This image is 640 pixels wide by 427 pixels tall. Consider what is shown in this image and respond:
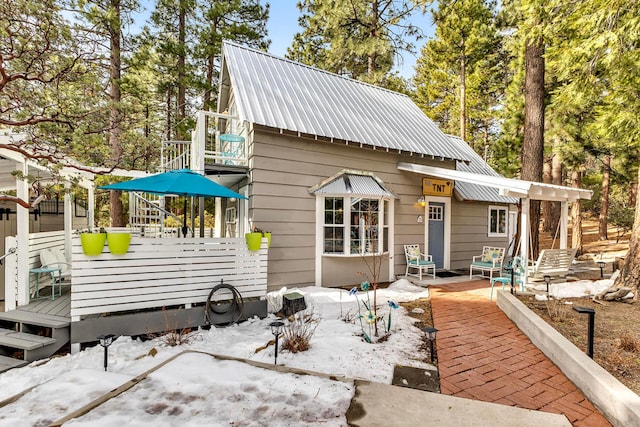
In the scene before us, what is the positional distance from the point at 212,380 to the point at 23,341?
2.74 meters

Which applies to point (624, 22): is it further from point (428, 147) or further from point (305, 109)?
point (305, 109)

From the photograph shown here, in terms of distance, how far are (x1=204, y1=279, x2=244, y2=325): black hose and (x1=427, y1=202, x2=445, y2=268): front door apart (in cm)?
611

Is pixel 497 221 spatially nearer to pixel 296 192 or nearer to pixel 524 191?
pixel 524 191

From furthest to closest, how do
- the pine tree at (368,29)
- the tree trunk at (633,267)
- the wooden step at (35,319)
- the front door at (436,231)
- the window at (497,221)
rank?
1. the pine tree at (368,29)
2. the window at (497,221)
3. the front door at (436,231)
4. the tree trunk at (633,267)
5. the wooden step at (35,319)

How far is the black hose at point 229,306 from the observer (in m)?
4.63

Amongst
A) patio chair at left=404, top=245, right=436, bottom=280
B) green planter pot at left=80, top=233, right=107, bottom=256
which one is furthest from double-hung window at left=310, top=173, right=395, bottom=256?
green planter pot at left=80, top=233, right=107, bottom=256

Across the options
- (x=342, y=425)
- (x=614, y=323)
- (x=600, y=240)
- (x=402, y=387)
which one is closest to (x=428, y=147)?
(x=614, y=323)

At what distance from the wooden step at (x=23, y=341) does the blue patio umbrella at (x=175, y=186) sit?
205 centimetres

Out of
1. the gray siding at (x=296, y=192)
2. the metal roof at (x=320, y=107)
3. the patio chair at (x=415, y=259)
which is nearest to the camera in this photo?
the gray siding at (x=296, y=192)

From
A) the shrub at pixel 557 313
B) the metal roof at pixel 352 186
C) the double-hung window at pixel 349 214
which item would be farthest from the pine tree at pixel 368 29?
the shrub at pixel 557 313

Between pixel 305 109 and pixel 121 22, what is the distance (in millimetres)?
8156

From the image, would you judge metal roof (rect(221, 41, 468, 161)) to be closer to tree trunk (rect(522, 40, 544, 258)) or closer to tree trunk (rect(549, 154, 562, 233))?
tree trunk (rect(522, 40, 544, 258))

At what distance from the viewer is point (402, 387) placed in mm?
2936

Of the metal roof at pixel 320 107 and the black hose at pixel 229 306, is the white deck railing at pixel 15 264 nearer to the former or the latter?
the black hose at pixel 229 306
